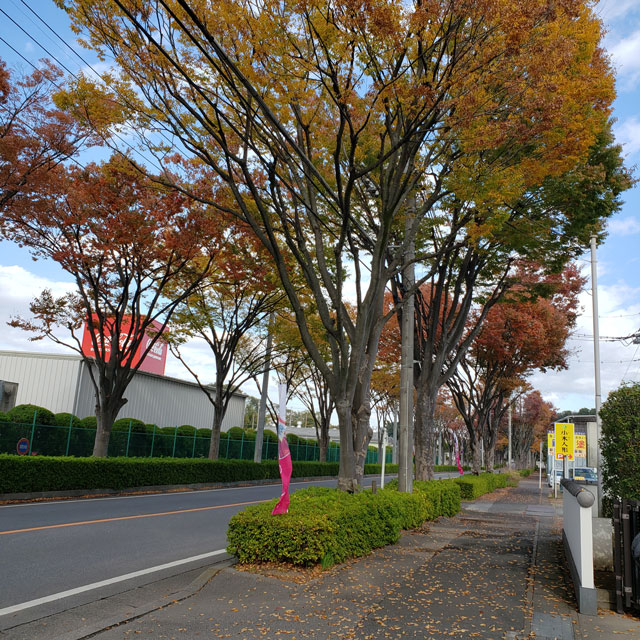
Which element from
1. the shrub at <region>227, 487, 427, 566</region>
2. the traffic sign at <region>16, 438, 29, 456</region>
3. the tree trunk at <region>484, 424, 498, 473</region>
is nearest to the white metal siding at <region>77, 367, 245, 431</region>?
the traffic sign at <region>16, 438, 29, 456</region>

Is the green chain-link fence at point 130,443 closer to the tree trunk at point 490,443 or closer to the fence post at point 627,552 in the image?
the tree trunk at point 490,443

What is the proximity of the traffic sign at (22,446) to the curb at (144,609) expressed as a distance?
15.3 meters

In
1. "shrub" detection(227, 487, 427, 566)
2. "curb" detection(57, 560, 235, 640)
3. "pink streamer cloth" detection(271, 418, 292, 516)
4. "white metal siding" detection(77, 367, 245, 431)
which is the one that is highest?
"white metal siding" detection(77, 367, 245, 431)

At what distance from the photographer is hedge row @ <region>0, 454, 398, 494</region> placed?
13.7 metres

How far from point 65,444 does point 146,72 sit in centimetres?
1632

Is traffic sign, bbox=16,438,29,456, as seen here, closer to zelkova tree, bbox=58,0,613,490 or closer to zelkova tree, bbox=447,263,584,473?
zelkova tree, bbox=58,0,613,490

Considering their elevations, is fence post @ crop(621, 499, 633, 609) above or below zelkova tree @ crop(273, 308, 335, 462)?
below

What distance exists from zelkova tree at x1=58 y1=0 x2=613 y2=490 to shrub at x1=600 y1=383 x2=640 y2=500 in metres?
3.66

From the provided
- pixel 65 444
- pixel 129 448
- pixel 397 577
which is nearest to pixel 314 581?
pixel 397 577

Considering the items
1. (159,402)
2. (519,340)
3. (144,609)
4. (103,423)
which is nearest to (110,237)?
(103,423)

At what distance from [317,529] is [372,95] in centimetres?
636

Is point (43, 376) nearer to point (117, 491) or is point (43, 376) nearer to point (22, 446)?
point (22, 446)

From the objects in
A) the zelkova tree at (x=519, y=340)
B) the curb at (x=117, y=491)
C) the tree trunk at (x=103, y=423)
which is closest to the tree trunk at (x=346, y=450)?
the curb at (x=117, y=491)

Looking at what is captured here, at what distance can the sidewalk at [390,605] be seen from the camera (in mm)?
4594
